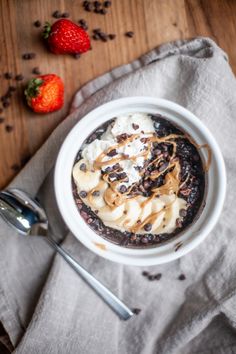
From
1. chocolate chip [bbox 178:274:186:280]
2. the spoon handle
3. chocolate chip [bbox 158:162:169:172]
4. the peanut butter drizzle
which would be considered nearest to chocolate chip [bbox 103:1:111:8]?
the peanut butter drizzle

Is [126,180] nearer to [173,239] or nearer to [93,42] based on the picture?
[173,239]

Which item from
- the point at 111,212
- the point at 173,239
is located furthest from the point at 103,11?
the point at 173,239

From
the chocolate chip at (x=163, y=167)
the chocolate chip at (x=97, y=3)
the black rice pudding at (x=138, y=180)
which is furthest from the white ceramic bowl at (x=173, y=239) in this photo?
the chocolate chip at (x=97, y=3)

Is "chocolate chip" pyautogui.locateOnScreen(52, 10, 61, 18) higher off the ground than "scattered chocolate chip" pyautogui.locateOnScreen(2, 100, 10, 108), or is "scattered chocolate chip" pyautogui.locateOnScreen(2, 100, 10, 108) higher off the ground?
"chocolate chip" pyautogui.locateOnScreen(52, 10, 61, 18)

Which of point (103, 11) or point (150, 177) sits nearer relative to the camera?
point (150, 177)

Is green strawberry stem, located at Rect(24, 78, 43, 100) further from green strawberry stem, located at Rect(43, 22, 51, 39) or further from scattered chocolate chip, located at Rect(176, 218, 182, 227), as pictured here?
scattered chocolate chip, located at Rect(176, 218, 182, 227)

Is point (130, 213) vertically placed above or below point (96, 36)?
below

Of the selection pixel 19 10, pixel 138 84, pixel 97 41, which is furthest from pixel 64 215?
pixel 19 10
